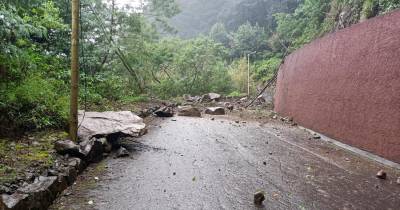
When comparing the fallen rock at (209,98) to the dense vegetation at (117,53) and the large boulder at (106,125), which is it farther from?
the large boulder at (106,125)

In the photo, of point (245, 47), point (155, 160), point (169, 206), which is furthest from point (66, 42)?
point (245, 47)

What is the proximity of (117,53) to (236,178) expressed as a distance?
919 cm

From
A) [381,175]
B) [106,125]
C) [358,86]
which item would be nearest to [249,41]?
[358,86]

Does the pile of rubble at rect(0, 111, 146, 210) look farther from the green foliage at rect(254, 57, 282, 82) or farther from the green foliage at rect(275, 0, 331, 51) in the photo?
the green foliage at rect(254, 57, 282, 82)

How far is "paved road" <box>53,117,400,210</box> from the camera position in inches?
173

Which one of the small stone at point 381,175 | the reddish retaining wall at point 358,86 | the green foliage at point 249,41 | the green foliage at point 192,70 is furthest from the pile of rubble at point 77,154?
the green foliage at point 249,41

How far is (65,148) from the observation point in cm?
543

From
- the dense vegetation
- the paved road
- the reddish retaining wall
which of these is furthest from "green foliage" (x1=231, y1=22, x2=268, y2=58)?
the paved road

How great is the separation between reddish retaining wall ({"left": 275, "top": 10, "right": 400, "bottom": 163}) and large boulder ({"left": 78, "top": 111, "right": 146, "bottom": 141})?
5187mm

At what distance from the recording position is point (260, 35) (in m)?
40.4

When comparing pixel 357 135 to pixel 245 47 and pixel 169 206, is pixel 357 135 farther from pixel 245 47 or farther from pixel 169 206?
pixel 245 47

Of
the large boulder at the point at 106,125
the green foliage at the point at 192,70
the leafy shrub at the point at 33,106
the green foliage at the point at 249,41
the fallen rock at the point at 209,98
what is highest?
the green foliage at the point at 249,41

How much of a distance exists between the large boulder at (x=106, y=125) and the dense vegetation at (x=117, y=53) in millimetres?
502

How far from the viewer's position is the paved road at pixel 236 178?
4383mm
